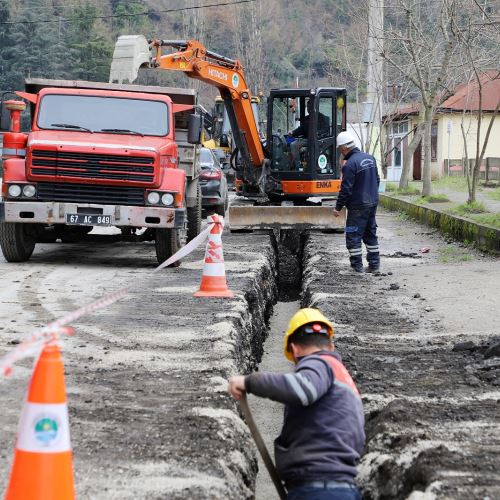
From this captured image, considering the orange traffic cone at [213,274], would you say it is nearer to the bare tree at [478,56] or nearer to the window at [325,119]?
the bare tree at [478,56]

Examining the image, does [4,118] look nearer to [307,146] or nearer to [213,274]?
[213,274]

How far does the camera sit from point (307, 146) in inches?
824

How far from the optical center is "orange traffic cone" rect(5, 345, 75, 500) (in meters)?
3.93

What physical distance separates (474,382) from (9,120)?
29.4 ft

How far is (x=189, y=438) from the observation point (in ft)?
18.3

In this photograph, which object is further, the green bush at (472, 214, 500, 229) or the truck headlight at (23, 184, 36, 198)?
the green bush at (472, 214, 500, 229)

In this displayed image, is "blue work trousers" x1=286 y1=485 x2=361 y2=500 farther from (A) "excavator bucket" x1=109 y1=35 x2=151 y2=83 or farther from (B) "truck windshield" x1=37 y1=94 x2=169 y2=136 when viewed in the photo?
(A) "excavator bucket" x1=109 y1=35 x2=151 y2=83

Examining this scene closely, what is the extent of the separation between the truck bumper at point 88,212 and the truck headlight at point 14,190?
11 centimetres

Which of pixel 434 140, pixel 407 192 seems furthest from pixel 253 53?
pixel 407 192

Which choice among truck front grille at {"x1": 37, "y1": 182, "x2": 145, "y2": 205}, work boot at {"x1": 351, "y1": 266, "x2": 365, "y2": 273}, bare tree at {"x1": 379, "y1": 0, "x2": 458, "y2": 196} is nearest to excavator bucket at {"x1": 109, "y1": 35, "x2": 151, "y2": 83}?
truck front grille at {"x1": 37, "y1": 182, "x2": 145, "y2": 205}

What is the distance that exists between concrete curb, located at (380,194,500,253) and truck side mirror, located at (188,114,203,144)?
474 centimetres

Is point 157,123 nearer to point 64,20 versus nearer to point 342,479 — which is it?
point 342,479

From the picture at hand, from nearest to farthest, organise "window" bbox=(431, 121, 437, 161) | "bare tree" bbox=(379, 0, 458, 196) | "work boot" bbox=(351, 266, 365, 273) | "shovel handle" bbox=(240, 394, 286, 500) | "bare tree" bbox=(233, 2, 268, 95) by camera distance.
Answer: "shovel handle" bbox=(240, 394, 286, 500), "work boot" bbox=(351, 266, 365, 273), "bare tree" bbox=(379, 0, 458, 196), "window" bbox=(431, 121, 437, 161), "bare tree" bbox=(233, 2, 268, 95)

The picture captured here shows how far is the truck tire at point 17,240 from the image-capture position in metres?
13.6
